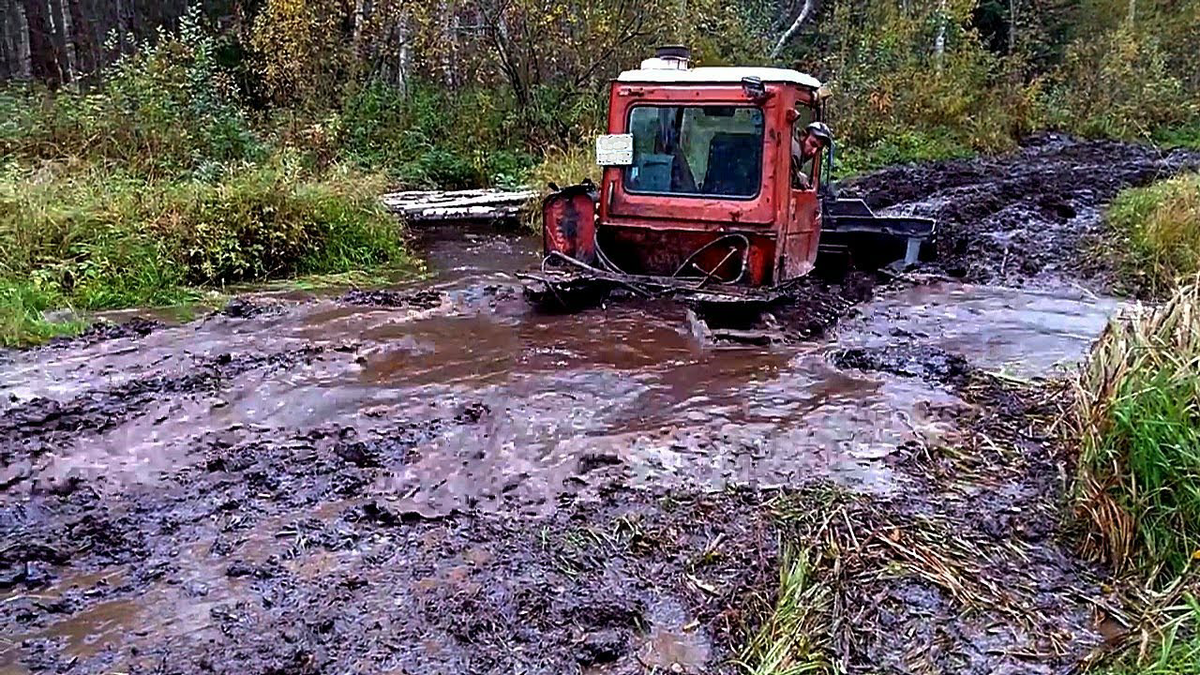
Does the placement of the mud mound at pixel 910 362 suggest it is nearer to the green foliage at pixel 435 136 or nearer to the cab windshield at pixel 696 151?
the cab windshield at pixel 696 151

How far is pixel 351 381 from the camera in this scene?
5.77 m

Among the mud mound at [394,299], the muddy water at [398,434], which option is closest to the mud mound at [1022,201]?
the muddy water at [398,434]

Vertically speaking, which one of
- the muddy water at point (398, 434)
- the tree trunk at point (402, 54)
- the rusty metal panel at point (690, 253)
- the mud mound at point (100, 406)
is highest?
the tree trunk at point (402, 54)

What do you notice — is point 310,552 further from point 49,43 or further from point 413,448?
point 49,43

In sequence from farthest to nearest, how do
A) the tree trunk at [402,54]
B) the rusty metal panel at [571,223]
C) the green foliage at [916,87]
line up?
the green foliage at [916,87]
the tree trunk at [402,54]
the rusty metal panel at [571,223]

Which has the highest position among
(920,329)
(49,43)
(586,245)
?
(49,43)

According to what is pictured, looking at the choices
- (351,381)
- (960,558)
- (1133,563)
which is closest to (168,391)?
(351,381)

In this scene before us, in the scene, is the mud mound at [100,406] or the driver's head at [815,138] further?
the driver's head at [815,138]

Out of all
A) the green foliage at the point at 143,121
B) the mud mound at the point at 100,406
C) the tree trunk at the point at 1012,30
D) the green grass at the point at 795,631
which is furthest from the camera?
the tree trunk at the point at 1012,30

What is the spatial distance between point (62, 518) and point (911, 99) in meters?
19.0

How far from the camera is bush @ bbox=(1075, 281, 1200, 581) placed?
347 cm

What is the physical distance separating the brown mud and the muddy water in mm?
18

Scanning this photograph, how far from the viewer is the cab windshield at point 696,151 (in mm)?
6879

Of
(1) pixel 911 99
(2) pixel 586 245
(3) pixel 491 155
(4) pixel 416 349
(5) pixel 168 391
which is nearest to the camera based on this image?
(5) pixel 168 391
